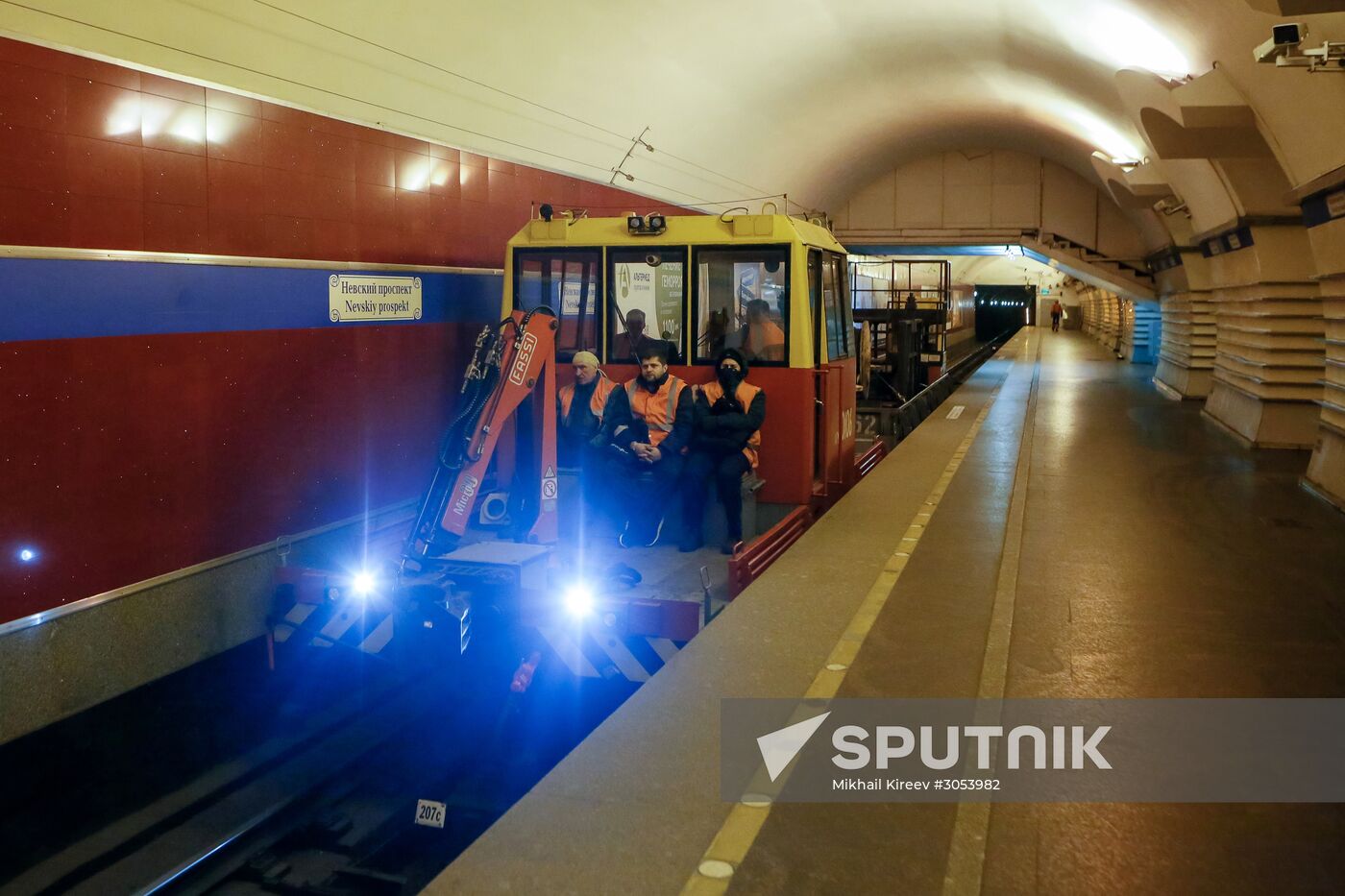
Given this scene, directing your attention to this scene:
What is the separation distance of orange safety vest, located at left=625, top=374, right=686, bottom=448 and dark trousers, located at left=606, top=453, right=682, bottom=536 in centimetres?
17

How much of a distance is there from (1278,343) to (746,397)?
27.0 feet

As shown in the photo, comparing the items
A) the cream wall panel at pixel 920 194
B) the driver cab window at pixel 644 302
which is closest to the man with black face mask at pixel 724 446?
the driver cab window at pixel 644 302

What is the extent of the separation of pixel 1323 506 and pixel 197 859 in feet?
28.6

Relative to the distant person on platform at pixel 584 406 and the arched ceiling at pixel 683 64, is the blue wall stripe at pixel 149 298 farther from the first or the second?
the distant person on platform at pixel 584 406

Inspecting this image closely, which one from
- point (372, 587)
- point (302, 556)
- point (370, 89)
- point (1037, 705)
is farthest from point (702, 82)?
point (1037, 705)

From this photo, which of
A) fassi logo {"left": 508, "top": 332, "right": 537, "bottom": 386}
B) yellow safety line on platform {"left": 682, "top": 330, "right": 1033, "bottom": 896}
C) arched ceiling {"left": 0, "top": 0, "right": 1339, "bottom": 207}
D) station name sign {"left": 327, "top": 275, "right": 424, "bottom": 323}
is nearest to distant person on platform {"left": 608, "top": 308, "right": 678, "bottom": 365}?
fassi logo {"left": 508, "top": 332, "right": 537, "bottom": 386}

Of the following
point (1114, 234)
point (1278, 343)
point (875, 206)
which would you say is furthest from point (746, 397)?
point (1114, 234)

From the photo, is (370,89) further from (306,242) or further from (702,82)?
(702,82)

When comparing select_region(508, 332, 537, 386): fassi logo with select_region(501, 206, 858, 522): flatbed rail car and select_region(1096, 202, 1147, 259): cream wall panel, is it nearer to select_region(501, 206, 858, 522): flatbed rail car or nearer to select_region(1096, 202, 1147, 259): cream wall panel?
select_region(501, 206, 858, 522): flatbed rail car

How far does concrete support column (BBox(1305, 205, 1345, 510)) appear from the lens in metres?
9.25

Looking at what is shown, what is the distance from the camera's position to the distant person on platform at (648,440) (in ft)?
24.1

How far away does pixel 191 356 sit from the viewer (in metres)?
6.75

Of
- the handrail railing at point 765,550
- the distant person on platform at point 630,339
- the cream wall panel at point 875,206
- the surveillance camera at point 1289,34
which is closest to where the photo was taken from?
the handrail railing at point 765,550

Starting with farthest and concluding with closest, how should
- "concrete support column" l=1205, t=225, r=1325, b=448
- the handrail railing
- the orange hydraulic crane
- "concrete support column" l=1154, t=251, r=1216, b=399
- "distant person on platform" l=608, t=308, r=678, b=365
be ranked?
1. "concrete support column" l=1154, t=251, r=1216, b=399
2. "concrete support column" l=1205, t=225, r=1325, b=448
3. "distant person on platform" l=608, t=308, r=678, b=365
4. the orange hydraulic crane
5. the handrail railing
